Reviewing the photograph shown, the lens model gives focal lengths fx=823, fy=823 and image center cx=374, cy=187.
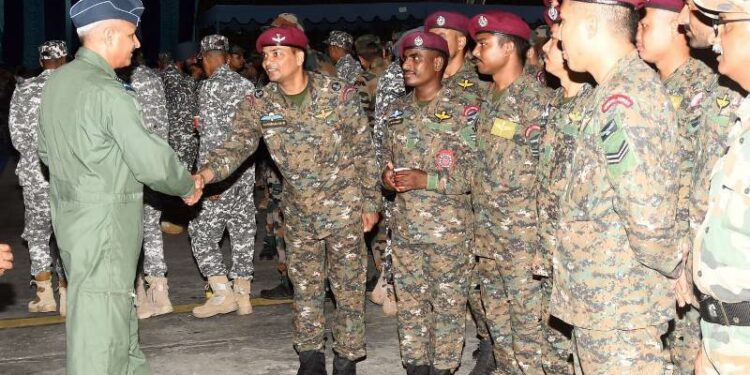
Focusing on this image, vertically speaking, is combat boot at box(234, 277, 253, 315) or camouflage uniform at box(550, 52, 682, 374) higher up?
camouflage uniform at box(550, 52, 682, 374)

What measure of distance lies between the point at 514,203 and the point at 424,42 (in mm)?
1101

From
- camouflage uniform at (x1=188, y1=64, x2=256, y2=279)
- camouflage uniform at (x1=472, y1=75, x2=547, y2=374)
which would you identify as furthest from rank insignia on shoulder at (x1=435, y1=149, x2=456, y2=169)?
camouflage uniform at (x1=188, y1=64, x2=256, y2=279)

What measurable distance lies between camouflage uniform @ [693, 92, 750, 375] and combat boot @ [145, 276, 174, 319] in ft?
15.7

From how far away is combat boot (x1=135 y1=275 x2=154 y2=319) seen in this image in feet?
21.5

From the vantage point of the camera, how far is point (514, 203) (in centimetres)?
470

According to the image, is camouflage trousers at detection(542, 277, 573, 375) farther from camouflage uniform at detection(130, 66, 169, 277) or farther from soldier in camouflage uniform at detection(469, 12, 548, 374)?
camouflage uniform at detection(130, 66, 169, 277)

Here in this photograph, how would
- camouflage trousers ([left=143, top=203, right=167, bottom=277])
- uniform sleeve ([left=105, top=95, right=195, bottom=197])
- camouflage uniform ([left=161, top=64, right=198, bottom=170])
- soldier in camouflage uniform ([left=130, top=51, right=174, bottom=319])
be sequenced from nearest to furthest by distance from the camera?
1. uniform sleeve ([left=105, top=95, right=195, bottom=197])
2. soldier in camouflage uniform ([left=130, top=51, right=174, bottom=319])
3. camouflage trousers ([left=143, top=203, right=167, bottom=277])
4. camouflage uniform ([left=161, top=64, right=198, bottom=170])

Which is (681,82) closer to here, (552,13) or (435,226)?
(552,13)

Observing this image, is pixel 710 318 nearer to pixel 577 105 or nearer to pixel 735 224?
pixel 735 224

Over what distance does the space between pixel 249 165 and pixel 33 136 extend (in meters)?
1.76

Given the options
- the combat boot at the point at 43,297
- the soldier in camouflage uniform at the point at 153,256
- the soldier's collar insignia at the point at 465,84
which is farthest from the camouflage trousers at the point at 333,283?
the combat boot at the point at 43,297

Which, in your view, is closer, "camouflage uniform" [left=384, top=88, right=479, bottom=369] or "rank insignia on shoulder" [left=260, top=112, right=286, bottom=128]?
"camouflage uniform" [left=384, top=88, right=479, bottom=369]

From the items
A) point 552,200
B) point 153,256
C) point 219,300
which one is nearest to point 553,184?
point 552,200

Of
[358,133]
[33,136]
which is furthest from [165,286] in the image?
[358,133]
